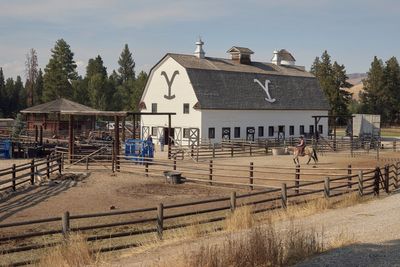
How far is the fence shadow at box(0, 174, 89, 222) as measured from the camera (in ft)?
57.4

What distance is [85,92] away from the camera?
91000mm

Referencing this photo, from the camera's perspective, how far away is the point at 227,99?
5012 centimetres

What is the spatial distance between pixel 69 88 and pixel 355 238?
74.9m

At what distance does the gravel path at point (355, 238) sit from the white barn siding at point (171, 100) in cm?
3265

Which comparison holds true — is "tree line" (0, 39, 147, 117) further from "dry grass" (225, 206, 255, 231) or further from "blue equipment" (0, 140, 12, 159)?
"dry grass" (225, 206, 255, 231)

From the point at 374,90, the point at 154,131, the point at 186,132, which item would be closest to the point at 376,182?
the point at 186,132

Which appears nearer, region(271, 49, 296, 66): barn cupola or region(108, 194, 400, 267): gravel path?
region(108, 194, 400, 267): gravel path

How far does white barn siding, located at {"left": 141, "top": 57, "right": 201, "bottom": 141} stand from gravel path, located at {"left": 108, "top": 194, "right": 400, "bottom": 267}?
3265cm

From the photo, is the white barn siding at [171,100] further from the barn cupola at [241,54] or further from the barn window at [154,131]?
the barn cupola at [241,54]

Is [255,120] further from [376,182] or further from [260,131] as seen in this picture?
[376,182]

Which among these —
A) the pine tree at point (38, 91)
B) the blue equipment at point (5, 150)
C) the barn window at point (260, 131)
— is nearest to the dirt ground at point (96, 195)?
the blue equipment at point (5, 150)

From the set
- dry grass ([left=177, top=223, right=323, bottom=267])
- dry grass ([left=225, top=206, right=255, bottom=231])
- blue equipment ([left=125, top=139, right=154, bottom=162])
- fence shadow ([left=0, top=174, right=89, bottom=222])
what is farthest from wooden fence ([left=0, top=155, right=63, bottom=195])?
dry grass ([left=177, top=223, right=323, bottom=267])

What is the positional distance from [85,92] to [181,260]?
85272 mm

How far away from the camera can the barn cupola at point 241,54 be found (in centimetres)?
5866
